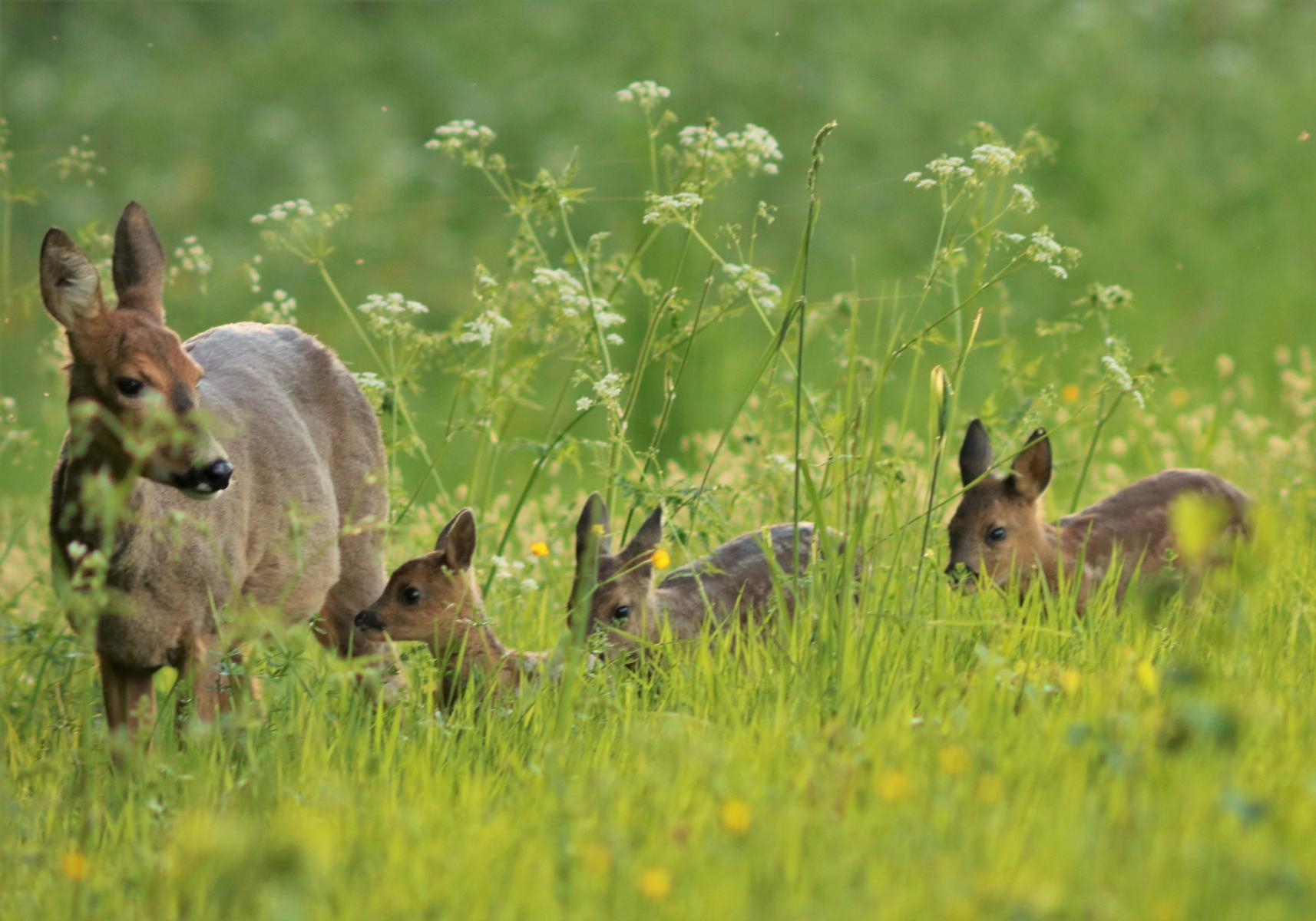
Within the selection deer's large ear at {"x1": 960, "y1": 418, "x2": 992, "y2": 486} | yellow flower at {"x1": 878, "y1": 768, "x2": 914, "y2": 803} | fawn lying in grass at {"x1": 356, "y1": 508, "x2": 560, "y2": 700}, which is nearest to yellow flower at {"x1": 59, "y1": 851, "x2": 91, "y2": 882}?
yellow flower at {"x1": 878, "y1": 768, "x2": 914, "y2": 803}

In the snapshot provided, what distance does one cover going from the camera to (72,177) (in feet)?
52.5

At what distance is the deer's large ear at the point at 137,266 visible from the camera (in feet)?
18.0

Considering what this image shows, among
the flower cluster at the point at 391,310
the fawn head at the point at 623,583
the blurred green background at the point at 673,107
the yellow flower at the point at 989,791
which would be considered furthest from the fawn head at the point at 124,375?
the blurred green background at the point at 673,107

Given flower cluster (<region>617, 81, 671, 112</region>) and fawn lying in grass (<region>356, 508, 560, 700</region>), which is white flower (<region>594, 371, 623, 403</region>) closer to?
fawn lying in grass (<region>356, 508, 560, 700</region>)

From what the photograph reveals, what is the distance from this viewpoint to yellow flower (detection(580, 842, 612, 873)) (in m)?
3.63

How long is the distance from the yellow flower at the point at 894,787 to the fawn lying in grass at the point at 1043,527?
253 cm

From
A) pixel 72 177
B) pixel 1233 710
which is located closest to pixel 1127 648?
pixel 1233 710

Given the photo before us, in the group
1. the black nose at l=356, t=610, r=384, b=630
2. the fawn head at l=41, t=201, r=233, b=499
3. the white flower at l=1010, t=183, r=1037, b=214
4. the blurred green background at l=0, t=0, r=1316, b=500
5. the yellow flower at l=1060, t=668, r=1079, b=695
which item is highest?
the blurred green background at l=0, t=0, r=1316, b=500

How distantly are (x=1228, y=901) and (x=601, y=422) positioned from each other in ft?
30.7

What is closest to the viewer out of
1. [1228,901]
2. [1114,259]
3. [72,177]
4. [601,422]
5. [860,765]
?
[1228,901]

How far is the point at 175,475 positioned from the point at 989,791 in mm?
2521

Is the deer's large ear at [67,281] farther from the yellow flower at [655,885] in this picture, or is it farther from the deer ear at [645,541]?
the yellow flower at [655,885]

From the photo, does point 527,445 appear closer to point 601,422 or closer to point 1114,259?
point 601,422

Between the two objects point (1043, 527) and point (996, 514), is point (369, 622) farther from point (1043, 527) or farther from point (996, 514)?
point (1043, 527)
